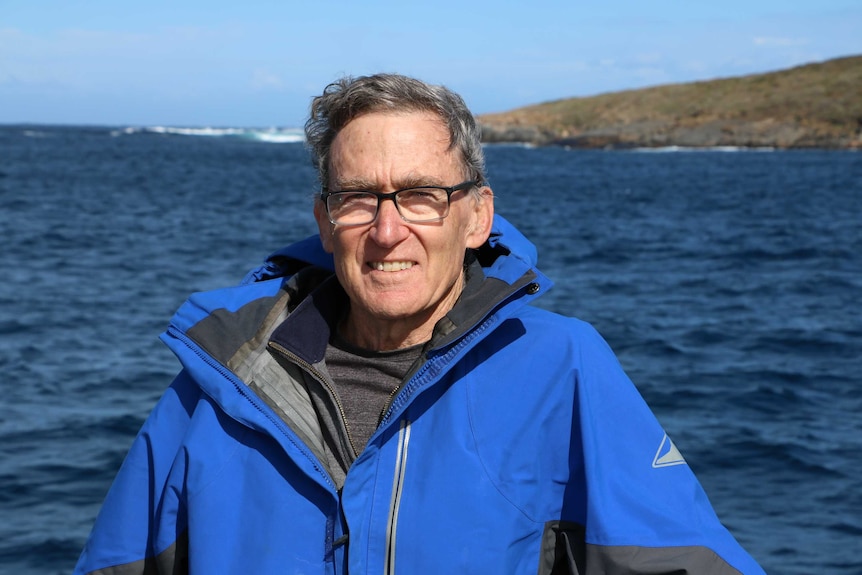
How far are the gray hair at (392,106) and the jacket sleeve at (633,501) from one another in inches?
24.3

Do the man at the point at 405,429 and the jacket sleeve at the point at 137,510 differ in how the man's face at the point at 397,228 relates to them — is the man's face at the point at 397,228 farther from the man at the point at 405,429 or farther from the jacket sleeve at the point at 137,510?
the jacket sleeve at the point at 137,510

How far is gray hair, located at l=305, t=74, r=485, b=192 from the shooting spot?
239 centimetres

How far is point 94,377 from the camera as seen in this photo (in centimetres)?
1048

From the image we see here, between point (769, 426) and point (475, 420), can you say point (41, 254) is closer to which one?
point (769, 426)

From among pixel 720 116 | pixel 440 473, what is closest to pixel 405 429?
pixel 440 473

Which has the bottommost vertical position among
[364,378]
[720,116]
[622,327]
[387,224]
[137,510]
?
[622,327]

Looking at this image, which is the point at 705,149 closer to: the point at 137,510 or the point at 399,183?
the point at 399,183

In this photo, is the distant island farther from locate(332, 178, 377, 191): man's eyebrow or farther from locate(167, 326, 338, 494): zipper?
locate(167, 326, 338, 494): zipper

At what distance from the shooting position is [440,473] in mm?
2158

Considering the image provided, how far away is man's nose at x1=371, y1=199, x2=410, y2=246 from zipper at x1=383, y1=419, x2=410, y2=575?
43cm

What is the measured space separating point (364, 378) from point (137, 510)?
61 centimetres

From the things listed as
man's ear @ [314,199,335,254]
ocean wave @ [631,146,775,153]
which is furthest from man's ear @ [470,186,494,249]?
ocean wave @ [631,146,775,153]

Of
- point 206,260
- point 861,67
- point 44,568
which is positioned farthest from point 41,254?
point 861,67

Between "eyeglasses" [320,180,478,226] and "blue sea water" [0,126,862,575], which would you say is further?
"blue sea water" [0,126,862,575]
